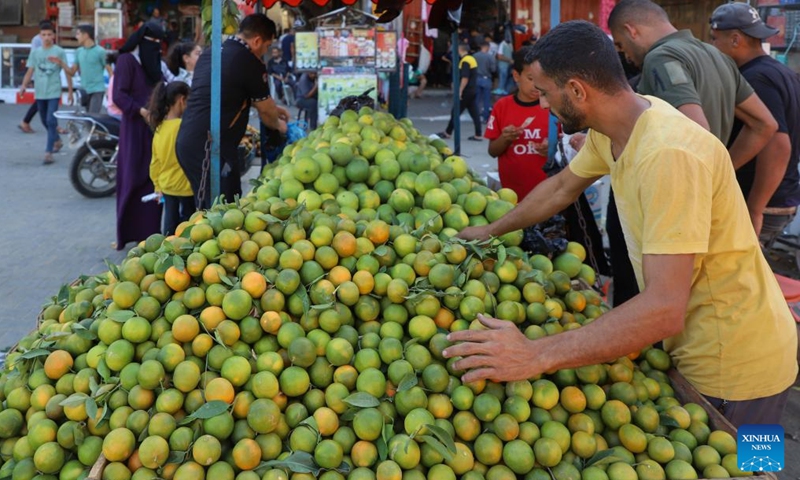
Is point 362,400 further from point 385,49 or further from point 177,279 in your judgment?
point 385,49

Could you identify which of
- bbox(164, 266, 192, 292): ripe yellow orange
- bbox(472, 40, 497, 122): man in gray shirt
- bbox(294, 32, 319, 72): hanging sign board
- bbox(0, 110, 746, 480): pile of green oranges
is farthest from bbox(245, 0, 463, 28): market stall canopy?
bbox(472, 40, 497, 122): man in gray shirt

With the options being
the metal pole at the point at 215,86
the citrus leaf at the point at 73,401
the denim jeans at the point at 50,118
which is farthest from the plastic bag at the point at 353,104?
the denim jeans at the point at 50,118

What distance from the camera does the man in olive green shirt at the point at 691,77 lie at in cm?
304

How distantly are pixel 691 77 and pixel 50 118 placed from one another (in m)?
9.65

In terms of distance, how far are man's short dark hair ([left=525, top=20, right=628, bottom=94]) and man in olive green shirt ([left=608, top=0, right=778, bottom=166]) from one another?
1.16 meters

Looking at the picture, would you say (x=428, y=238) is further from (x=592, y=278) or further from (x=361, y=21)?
(x=361, y=21)

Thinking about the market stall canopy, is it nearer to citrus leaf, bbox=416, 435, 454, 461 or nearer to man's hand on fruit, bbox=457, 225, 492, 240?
man's hand on fruit, bbox=457, 225, 492, 240

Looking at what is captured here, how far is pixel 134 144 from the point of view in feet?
20.5

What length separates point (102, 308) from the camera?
8.11 feet

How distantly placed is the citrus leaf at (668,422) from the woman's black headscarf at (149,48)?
223 inches

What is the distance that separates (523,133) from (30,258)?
14.5 feet

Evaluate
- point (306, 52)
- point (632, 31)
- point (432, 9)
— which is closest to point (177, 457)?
point (632, 31)

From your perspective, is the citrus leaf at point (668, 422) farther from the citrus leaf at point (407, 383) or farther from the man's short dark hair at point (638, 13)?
the man's short dark hair at point (638, 13)

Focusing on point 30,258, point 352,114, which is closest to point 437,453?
point 352,114
